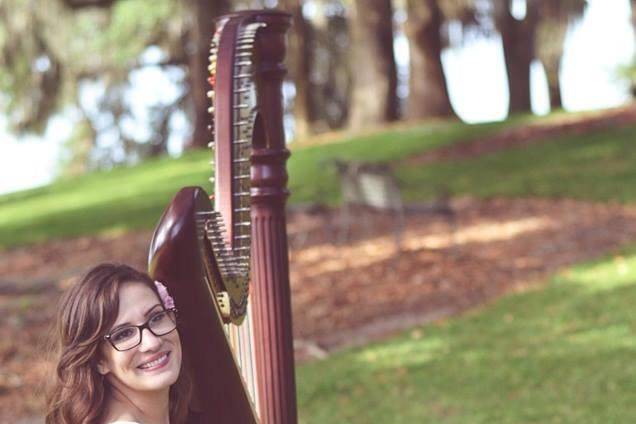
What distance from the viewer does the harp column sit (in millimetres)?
2965

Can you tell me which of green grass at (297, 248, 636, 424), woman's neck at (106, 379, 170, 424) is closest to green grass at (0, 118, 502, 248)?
green grass at (297, 248, 636, 424)

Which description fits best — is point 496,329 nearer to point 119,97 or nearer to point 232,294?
point 232,294

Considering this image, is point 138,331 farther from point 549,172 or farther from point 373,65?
point 373,65

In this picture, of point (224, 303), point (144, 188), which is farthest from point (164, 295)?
point (144, 188)

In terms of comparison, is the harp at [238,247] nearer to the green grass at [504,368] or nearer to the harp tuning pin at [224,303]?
the harp tuning pin at [224,303]

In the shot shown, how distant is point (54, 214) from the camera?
1401cm

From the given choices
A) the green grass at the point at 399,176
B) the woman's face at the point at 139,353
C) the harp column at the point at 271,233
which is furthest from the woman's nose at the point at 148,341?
the green grass at the point at 399,176

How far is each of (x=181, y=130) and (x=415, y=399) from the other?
22694mm

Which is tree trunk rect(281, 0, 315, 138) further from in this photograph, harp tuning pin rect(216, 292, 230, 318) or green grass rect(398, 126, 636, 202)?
harp tuning pin rect(216, 292, 230, 318)

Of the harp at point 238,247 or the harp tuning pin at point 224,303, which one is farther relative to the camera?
the harp tuning pin at point 224,303

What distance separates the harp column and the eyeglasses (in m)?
0.84

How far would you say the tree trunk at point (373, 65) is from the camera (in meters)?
16.6

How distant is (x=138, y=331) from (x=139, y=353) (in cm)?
4

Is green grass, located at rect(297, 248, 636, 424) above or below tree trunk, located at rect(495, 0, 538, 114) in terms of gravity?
below
